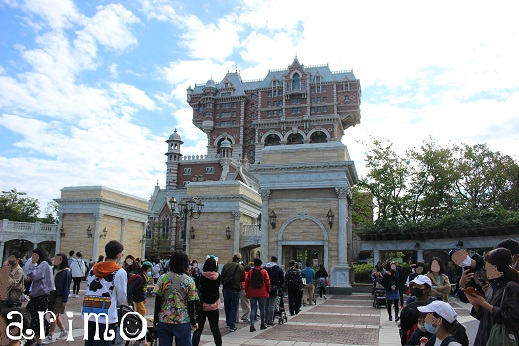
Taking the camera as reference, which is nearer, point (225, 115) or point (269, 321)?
point (269, 321)

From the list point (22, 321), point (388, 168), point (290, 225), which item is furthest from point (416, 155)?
point (22, 321)

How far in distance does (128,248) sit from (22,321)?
36467 mm

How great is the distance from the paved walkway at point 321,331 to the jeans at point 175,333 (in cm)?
344

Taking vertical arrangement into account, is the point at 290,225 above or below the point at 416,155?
below

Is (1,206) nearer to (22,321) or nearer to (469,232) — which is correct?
(469,232)

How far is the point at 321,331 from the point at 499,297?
7556 millimetres

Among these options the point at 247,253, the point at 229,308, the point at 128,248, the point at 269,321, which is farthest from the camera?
the point at 128,248

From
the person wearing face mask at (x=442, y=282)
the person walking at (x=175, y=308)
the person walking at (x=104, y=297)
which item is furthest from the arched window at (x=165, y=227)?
the person walking at (x=104, y=297)

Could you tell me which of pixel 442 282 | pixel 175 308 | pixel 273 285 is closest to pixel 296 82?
pixel 273 285

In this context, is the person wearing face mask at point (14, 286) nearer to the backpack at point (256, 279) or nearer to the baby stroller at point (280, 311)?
the backpack at point (256, 279)

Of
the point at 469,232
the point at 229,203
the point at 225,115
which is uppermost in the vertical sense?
the point at 225,115

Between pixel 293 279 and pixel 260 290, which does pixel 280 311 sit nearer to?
pixel 260 290

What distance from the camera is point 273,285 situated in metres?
12.6

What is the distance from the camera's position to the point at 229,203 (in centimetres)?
3278
